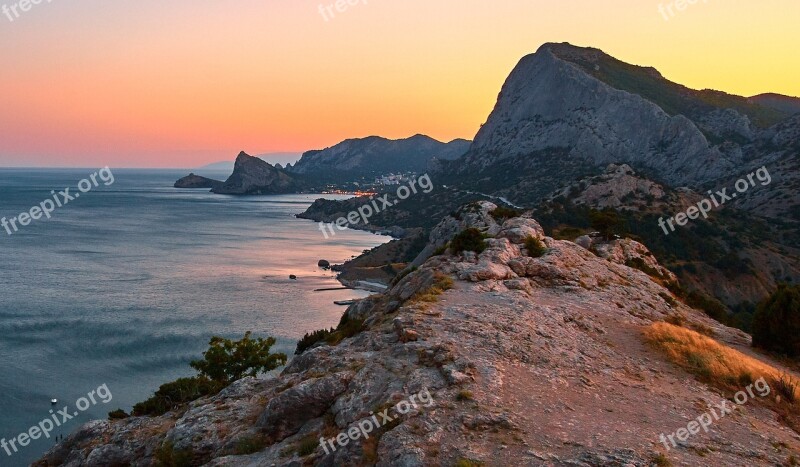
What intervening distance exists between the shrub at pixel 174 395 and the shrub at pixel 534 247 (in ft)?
67.4

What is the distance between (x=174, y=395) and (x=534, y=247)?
23.3m

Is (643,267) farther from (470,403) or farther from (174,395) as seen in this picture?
(174,395)

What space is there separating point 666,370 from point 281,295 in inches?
3954

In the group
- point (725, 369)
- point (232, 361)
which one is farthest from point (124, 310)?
point (725, 369)

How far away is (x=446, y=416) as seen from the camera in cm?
1441

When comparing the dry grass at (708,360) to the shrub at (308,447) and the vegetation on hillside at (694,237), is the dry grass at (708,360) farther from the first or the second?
the vegetation on hillside at (694,237)

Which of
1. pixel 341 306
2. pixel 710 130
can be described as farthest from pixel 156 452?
pixel 710 130

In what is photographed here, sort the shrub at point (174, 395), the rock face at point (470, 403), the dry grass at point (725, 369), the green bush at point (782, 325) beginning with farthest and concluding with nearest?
the green bush at point (782, 325), the shrub at point (174, 395), the dry grass at point (725, 369), the rock face at point (470, 403)

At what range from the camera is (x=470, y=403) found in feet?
49.2

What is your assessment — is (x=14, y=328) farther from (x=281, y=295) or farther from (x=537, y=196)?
(x=537, y=196)

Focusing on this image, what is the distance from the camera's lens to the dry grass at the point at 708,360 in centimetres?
1934

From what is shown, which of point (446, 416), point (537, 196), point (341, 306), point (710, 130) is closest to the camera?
point (446, 416)

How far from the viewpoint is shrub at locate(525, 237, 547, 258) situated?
33469mm

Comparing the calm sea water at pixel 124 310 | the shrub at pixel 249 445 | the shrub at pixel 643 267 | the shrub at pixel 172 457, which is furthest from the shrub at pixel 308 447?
the calm sea water at pixel 124 310
